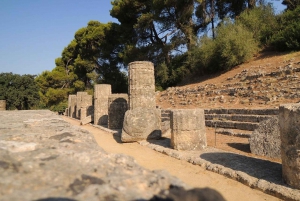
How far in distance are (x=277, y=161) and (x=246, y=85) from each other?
346 inches

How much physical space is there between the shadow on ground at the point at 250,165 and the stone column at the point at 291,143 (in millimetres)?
217

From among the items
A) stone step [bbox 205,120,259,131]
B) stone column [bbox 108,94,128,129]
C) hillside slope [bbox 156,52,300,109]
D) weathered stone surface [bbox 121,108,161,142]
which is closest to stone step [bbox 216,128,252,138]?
stone step [bbox 205,120,259,131]

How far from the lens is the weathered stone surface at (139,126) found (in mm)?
7777

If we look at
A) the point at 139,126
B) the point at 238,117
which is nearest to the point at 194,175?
the point at 139,126

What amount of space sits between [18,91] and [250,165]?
31.2m

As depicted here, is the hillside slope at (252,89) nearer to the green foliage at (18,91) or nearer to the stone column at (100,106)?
the stone column at (100,106)

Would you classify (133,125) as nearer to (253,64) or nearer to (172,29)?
(253,64)

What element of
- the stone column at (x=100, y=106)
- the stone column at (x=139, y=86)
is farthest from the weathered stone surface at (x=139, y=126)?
the stone column at (x=100, y=106)

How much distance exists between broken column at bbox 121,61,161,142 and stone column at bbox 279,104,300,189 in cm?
475

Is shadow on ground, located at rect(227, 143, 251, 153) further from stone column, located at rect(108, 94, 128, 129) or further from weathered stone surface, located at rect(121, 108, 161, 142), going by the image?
stone column, located at rect(108, 94, 128, 129)

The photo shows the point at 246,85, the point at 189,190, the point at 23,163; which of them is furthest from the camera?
the point at 246,85

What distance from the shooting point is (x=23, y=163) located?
4.03ft

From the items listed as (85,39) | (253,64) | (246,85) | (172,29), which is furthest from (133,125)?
(85,39)

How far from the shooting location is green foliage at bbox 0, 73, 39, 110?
28.8 meters
